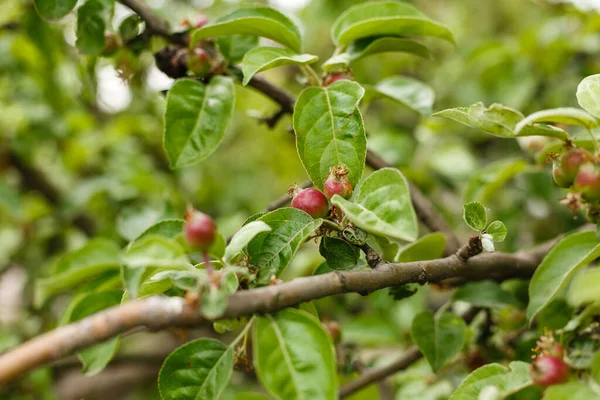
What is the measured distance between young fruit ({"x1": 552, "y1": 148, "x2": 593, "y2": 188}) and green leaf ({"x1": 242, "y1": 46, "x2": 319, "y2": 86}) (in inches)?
16.3

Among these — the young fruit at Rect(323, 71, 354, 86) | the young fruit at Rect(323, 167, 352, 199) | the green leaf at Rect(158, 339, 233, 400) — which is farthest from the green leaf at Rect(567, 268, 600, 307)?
the young fruit at Rect(323, 71, 354, 86)

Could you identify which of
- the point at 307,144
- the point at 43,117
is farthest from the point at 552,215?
the point at 43,117

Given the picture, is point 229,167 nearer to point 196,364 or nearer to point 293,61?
point 293,61

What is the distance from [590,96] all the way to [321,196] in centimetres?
42

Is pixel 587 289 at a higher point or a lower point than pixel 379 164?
higher

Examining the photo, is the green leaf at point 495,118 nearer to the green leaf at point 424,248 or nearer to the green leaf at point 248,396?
the green leaf at point 424,248

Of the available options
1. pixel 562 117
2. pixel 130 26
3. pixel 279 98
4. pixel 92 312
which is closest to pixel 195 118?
pixel 279 98

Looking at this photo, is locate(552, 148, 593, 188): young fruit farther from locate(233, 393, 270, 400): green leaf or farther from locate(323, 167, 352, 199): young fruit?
locate(233, 393, 270, 400): green leaf

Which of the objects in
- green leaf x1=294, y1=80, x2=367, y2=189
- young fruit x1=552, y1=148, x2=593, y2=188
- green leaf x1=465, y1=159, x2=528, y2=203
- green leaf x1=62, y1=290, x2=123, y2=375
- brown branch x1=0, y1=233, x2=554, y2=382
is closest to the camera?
brown branch x1=0, y1=233, x2=554, y2=382

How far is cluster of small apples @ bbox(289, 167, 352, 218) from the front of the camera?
2.66ft

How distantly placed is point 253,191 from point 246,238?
1.88 metres

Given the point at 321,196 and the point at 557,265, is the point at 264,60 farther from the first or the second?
the point at 557,265

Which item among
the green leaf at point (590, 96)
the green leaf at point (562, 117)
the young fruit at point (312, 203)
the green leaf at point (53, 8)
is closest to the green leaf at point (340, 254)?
the young fruit at point (312, 203)

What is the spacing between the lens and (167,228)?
3.06 feet
